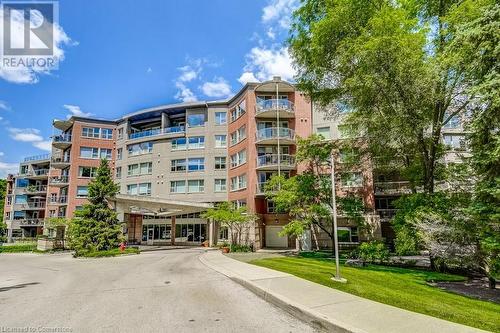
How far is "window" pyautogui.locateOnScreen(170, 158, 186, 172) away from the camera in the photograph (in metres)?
39.0

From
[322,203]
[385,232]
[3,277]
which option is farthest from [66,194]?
[385,232]

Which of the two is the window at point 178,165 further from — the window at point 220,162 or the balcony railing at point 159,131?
the window at point 220,162

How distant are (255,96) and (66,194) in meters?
32.4

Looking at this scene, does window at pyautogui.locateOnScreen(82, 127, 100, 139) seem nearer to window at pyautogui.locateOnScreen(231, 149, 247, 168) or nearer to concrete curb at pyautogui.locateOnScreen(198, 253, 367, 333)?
window at pyautogui.locateOnScreen(231, 149, 247, 168)

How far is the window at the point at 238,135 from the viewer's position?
114ft

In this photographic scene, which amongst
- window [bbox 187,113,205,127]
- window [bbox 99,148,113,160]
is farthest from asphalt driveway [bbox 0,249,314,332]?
window [bbox 99,148,113,160]

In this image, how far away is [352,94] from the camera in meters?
17.3

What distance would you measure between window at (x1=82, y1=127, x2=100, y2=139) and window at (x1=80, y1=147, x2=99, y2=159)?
1886 millimetres

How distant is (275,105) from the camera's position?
32.4m

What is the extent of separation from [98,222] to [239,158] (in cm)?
1612

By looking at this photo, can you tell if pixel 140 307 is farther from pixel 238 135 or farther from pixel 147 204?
pixel 238 135

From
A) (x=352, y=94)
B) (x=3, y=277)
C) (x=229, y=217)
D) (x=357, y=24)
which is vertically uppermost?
(x=357, y=24)

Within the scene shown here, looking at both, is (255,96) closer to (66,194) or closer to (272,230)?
(272,230)

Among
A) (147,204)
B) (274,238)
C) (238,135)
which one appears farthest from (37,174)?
(274,238)
